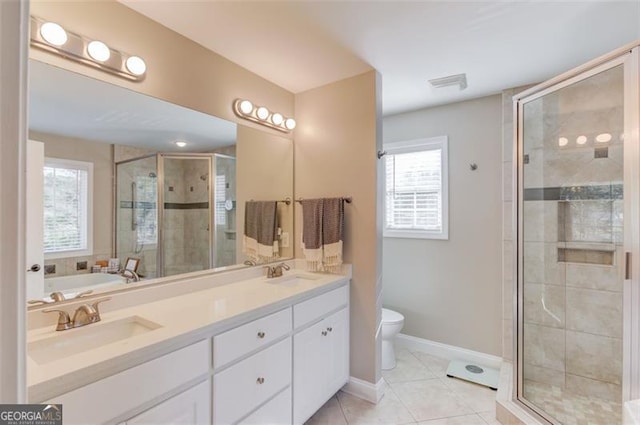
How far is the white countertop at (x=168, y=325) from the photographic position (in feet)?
2.83

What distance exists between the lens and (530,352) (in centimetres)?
218

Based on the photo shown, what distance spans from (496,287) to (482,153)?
3.85ft

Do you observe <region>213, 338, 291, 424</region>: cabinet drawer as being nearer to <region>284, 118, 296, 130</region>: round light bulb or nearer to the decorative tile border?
<region>284, 118, 296, 130</region>: round light bulb

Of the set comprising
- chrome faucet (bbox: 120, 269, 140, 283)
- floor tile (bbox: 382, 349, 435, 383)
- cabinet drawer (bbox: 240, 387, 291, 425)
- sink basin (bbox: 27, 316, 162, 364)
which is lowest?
floor tile (bbox: 382, 349, 435, 383)

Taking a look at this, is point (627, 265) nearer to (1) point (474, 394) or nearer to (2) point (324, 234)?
(1) point (474, 394)

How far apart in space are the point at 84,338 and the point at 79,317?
3.6 inches

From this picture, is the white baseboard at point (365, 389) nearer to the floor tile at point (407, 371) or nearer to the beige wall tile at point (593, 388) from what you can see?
the floor tile at point (407, 371)

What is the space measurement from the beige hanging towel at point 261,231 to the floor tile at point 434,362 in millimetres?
1647

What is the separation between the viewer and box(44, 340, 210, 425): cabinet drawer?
34.5 inches

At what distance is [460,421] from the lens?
1.89 metres

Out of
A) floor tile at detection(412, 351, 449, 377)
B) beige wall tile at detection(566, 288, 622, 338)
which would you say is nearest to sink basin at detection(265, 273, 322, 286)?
floor tile at detection(412, 351, 449, 377)

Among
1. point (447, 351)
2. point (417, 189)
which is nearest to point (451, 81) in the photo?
point (417, 189)

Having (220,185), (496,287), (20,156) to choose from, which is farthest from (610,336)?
(20,156)

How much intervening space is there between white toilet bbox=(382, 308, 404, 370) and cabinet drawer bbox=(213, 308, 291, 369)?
45.3 inches
